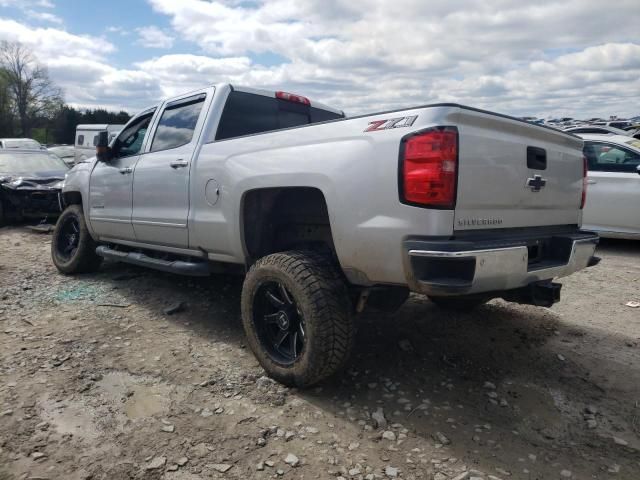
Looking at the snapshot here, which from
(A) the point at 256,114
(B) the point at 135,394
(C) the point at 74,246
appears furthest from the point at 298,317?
(C) the point at 74,246

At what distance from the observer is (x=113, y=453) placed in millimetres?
2508

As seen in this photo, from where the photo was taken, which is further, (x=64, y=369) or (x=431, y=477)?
(x=64, y=369)

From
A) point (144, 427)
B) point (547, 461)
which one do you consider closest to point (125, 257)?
point (144, 427)

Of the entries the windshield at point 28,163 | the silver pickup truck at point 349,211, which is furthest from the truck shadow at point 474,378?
the windshield at point 28,163

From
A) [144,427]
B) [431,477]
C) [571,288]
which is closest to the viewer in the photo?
[431,477]

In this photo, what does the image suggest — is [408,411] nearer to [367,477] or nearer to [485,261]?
[367,477]

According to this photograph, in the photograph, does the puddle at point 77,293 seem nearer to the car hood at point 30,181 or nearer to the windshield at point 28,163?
the car hood at point 30,181

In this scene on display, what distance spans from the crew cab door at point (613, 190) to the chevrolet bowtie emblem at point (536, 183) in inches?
189

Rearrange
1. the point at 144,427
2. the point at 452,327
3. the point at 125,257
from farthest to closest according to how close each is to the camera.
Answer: the point at 125,257 → the point at 452,327 → the point at 144,427

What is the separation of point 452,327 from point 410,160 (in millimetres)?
2068

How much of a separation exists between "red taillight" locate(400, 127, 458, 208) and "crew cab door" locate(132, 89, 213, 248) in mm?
2062

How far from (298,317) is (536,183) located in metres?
1.64

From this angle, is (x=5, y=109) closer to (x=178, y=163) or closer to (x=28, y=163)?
(x=28, y=163)

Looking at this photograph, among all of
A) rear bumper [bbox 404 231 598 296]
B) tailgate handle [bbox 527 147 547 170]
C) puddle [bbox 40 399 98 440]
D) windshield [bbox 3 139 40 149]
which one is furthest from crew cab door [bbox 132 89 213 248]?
windshield [bbox 3 139 40 149]
